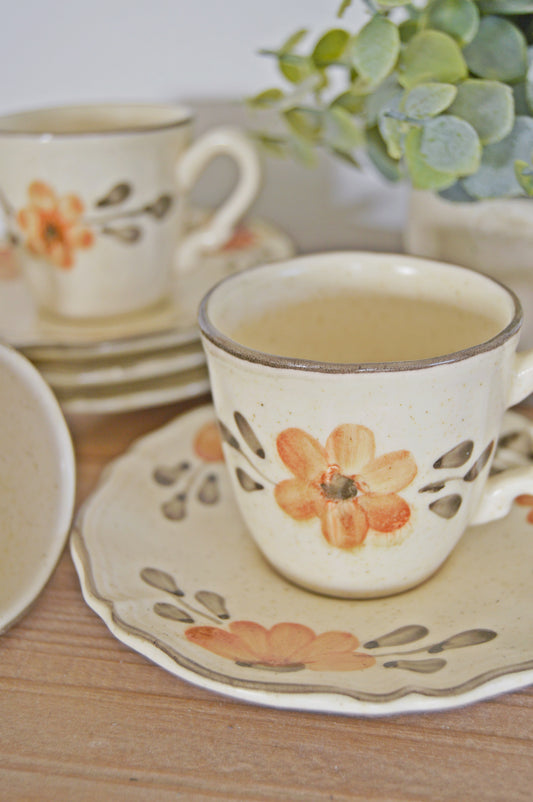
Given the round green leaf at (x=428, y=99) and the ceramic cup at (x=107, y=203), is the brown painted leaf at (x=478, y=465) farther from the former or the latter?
the ceramic cup at (x=107, y=203)

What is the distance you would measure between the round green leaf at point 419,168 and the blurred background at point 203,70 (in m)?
0.28

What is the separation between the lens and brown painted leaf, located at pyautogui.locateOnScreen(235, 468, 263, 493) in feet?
1.27

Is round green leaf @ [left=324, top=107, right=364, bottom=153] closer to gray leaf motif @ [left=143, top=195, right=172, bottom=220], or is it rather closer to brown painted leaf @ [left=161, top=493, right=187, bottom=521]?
gray leaf motif @ [left=143, top=195, right=172, bottom=220]

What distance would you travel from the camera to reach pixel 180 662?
332mm

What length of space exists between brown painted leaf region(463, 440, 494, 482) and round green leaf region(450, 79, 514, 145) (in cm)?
17

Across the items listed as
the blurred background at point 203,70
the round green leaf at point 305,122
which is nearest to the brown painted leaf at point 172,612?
the round green leaf at point 305,122

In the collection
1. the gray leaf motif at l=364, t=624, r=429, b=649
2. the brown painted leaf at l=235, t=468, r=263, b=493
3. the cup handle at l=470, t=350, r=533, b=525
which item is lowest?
the gray leaf motif at l=364, t=624, r=429, b=649

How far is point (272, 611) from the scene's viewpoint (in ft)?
1.27

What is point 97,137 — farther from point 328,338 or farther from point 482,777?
point 482,777

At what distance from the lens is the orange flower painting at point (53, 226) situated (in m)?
0.56

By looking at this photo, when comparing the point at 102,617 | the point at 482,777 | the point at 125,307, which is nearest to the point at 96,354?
the point at 125,307

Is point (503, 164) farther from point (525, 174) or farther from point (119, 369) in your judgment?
point (119, 369)

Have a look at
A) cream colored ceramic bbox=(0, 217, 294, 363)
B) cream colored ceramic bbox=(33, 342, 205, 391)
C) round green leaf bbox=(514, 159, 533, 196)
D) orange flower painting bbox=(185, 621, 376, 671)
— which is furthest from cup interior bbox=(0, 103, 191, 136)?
orange flower painting bbox=(185, 621, 376, 671)

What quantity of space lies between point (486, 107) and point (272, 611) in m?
0.29
